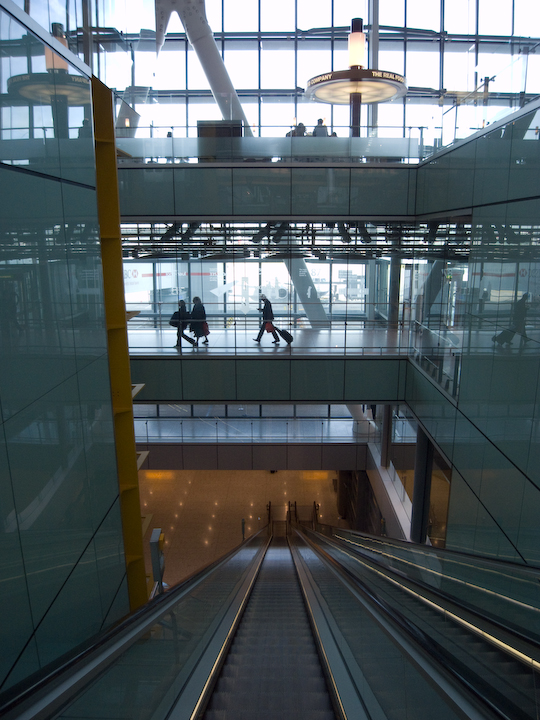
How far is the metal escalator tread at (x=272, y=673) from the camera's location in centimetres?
291

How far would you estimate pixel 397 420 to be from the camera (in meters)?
17.7

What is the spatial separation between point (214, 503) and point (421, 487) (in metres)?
9.54

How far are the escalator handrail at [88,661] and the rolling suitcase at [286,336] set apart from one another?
12021 mm

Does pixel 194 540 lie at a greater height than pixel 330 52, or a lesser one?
lesser

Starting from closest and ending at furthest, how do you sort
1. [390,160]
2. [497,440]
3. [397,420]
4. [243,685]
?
[243,685], [497,440], [390,160], [397,420]

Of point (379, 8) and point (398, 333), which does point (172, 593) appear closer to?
point (398, 333)

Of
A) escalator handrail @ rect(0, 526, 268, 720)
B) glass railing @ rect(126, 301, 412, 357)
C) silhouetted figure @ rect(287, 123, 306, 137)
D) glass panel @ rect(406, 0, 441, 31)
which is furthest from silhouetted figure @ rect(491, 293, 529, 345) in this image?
glass panel @ rect(406, 0, 441, 31)

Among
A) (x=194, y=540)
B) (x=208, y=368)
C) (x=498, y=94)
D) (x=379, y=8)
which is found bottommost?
(x=194, y=540)

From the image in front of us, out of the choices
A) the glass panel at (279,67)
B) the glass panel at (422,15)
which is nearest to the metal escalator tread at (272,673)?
the glass panel at (279,67)

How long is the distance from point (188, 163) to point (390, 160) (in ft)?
18.4

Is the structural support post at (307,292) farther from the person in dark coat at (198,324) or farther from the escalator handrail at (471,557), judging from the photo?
the escalator handrail at (471,557)

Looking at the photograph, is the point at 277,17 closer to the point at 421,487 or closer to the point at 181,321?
the point at 181,321

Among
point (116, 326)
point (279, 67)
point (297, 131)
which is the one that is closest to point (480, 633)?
point (116, 326)

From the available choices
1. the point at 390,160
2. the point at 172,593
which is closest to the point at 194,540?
the point at 390,160
